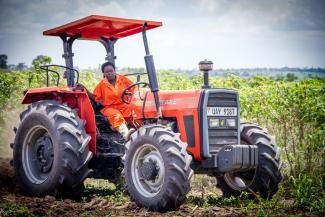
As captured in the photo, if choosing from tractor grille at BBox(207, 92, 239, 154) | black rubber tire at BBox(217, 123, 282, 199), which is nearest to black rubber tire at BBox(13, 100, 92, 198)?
tractor grille at BBox(207, 92, 239, 154)

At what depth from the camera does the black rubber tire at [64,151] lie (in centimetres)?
660

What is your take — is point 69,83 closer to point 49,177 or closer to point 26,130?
point 26,130

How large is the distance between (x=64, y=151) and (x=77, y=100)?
1090 millimetres

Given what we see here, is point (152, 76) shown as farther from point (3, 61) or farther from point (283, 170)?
point (3, 61)

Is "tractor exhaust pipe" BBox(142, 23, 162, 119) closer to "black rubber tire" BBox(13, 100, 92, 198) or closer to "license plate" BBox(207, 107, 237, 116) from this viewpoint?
"license plate" BBox(207, 107, 237, 116)

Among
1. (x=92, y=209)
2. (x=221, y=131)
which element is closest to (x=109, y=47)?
(x=221, y=131)

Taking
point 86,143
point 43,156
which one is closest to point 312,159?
point 86,143

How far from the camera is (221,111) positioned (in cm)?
656

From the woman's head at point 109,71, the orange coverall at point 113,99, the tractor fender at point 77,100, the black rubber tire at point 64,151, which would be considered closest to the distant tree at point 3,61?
the tractor fender at point 77,100

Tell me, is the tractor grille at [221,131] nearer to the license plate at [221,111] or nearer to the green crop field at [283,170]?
the license plate at [221,111]

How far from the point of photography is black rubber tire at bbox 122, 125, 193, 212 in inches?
219

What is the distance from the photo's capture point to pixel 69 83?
775 centimetres

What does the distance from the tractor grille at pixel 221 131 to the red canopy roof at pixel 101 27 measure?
4.54 ft

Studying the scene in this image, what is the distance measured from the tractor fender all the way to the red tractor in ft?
0.05
